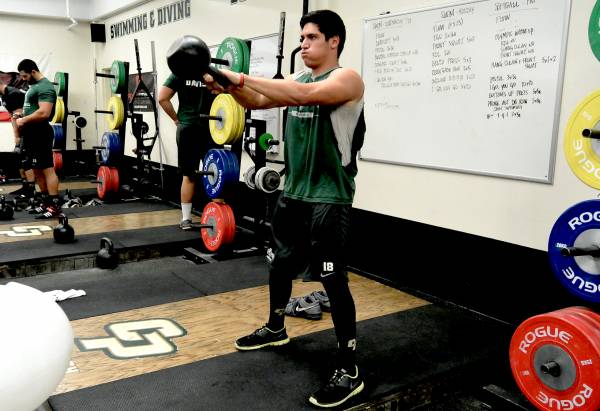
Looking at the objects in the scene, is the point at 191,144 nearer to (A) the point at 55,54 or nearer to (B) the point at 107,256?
(B) the point at 107,256

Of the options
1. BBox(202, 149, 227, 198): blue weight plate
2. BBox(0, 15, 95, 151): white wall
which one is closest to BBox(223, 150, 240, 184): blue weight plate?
BBox(202, 149, 227, 198): blue weight plate

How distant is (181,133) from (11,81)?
4.48 meters

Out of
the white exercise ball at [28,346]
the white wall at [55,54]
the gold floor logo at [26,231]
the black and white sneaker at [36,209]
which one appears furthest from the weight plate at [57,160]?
the white exercise ball at [28,346]

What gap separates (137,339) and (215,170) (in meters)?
1.44

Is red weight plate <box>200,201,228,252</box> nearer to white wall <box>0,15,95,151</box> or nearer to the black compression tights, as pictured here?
the black compression tights

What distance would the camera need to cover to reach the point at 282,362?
6.45ft

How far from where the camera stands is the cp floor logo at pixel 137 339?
2.05 metres

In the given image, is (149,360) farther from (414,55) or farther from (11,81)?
(11,81)

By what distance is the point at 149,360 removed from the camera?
198 cm

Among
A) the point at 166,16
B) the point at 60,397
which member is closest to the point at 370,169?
the point at 60,397

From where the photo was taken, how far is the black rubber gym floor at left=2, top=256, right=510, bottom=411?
169 centimetres

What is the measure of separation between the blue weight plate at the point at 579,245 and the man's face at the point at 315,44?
0.94 m

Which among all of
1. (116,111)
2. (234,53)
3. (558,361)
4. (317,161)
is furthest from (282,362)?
(116,111)

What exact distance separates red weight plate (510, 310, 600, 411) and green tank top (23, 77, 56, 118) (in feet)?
14.1
